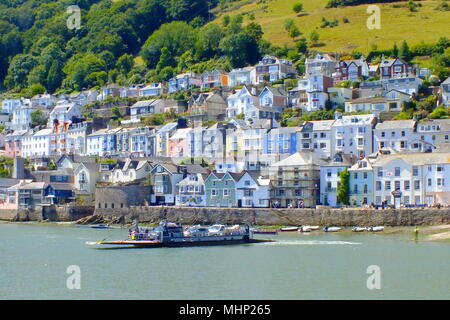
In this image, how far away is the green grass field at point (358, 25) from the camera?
127 m

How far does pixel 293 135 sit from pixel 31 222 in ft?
92.0

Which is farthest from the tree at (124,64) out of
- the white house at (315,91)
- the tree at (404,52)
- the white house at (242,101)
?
the tree at (404,52)

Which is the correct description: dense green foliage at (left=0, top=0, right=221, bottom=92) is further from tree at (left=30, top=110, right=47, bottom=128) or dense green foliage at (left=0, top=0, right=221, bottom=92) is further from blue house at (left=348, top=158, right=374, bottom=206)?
blue house at (left=348, top=158, right=374, bottom=206)

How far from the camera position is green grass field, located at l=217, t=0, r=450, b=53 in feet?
418

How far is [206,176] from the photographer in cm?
8462

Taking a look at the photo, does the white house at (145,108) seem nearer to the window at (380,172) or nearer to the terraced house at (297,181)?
the terraced house at (297,181)

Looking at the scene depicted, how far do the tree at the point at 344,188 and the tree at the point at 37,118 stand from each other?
2503 inches

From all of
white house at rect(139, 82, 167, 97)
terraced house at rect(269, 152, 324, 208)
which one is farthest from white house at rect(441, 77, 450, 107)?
white house at rect(139, 82, 167, 97)

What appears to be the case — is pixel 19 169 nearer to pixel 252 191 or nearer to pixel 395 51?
pixel 252 191

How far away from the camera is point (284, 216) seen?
244 feet

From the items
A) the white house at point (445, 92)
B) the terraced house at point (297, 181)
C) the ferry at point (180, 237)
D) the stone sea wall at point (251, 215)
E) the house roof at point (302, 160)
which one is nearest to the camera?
the ferry at point (180, 237)

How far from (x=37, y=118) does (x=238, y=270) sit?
3436 inches
